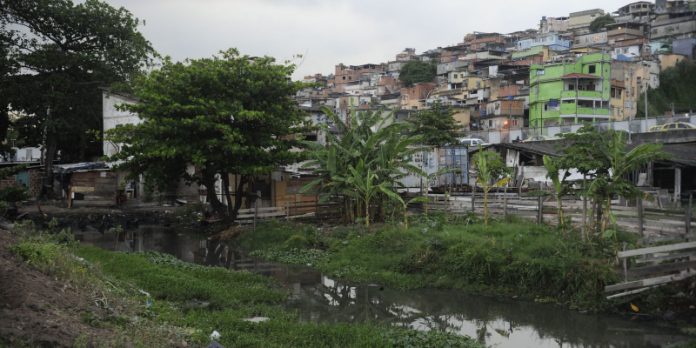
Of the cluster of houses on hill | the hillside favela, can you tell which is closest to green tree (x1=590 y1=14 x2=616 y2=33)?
the cluster of houses on hill

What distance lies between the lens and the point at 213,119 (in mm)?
20469

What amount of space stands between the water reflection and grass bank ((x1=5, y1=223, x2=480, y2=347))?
1031 mm

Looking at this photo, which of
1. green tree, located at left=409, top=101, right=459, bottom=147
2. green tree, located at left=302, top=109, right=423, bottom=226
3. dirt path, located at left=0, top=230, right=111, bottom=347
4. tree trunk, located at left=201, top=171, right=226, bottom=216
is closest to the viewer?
Answer: dirt path, located at left=0, top=230, right=111, bottom=347

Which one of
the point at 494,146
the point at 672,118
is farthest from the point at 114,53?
the point at 672,118

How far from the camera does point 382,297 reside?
43.2ft

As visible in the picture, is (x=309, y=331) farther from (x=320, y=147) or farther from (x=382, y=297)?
(x=320, y=147)

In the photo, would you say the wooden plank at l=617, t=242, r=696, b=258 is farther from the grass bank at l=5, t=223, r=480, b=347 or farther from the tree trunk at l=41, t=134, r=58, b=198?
the tree trunk at l=41, t=134, r=58, b=198

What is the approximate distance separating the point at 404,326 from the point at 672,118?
31.6 meters

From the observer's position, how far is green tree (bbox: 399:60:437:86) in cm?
8569

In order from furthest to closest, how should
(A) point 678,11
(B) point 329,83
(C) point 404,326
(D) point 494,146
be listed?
1. (B) point 329,83
2. (A) point 678,11
3. (D) point 494,146
4. (C) point 404,326

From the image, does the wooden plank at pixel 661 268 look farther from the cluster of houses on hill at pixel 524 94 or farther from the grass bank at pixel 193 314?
the cluster of houses on hill at pixel 524 94

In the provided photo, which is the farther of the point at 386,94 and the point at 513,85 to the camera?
the point at 386,94

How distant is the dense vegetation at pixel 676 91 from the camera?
189ft

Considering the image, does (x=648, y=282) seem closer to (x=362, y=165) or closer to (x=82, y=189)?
(x=362, y=165)
